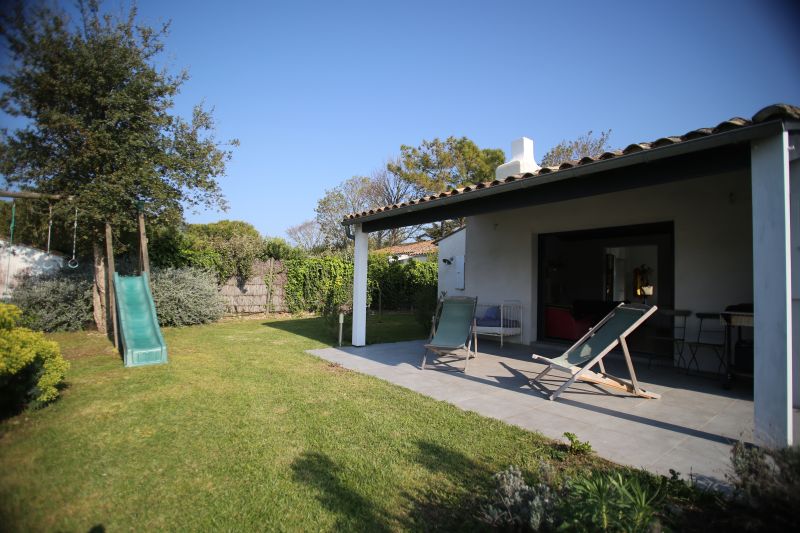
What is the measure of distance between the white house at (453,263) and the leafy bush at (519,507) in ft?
27.2

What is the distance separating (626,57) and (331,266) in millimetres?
11732

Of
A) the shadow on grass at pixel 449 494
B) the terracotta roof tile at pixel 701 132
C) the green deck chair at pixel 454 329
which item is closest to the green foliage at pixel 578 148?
the green deck chair at pixel 454 329

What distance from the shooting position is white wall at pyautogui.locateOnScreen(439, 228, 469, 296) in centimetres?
1119

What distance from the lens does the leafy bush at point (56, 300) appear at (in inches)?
368

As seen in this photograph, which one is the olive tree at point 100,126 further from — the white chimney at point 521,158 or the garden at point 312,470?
the white chimney at point 521,158

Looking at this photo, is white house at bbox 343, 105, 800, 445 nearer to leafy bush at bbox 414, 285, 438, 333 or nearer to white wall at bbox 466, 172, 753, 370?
white wall at bbox 466, 172, 753, 370

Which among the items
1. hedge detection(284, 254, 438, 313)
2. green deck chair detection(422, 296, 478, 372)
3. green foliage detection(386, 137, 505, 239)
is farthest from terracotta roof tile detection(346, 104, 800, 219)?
green foliage detection(386, 137, 505, 239)

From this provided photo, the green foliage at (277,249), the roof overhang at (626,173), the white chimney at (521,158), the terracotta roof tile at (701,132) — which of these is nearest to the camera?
the terracotta roof tile at (701,132)

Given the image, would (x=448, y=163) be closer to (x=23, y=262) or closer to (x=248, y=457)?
(x=23, y=262)

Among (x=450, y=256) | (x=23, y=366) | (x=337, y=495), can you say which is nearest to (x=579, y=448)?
(x=337, y=495)

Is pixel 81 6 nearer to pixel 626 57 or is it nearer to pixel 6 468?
pixel 6 468

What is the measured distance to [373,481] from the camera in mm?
2895

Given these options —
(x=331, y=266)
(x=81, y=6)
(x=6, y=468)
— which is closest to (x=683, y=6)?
(x=6, y=468)

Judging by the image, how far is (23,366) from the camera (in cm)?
385
